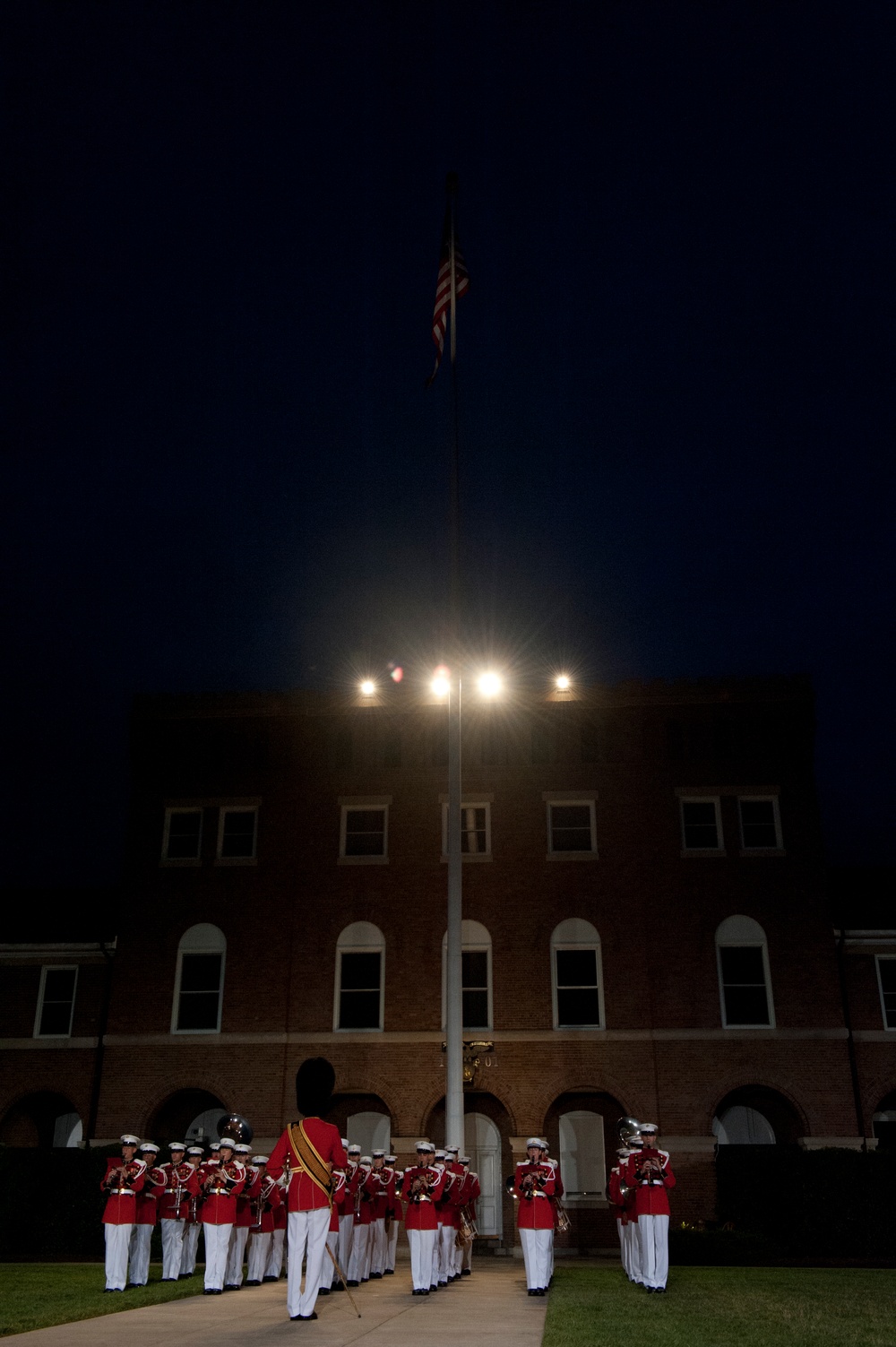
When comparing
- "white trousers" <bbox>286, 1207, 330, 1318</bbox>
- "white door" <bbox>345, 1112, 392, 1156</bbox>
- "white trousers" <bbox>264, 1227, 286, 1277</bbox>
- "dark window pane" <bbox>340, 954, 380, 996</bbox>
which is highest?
"dark window pane" <bbox>340, 954, 380, 996</bbox>

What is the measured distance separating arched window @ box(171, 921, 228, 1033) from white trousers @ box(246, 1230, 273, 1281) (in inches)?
511

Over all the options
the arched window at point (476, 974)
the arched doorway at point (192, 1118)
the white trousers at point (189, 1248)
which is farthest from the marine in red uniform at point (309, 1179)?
the arched doorway at point (192, 1118)

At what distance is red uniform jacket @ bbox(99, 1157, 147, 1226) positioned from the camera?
599 inches

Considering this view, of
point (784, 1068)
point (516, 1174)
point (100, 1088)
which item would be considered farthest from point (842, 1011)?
point (100, 1088)

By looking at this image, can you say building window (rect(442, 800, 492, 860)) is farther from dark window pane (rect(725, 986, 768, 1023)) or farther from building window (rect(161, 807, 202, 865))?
dark window pane (rect(725, 986, 768, 1023))

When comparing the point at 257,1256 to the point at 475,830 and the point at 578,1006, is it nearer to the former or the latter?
the point at 578,1006

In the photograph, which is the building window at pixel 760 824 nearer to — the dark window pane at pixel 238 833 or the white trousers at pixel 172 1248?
the dark window pane at pixel 238 833

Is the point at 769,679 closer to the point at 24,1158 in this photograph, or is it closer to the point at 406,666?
the point at 406,666

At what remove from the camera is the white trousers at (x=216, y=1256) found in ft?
48.8

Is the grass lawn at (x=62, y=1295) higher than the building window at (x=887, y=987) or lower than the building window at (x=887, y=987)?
lower

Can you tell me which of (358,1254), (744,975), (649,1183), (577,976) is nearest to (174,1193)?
(358,1254)

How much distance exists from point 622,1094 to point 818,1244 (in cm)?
594

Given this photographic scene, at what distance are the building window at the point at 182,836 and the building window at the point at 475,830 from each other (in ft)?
21.4

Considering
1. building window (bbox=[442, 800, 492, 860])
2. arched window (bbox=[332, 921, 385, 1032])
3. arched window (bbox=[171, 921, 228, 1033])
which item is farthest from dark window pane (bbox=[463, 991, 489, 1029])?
arched window (bbox=[171, 921, 228, 1033])
